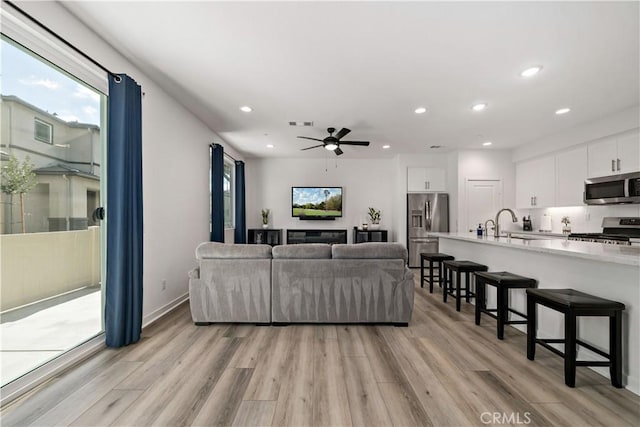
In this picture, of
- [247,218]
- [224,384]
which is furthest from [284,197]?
[224,384]

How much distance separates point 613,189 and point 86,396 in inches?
251

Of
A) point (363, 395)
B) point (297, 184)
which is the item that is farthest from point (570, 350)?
point (297, 184)

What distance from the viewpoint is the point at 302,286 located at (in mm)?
2875

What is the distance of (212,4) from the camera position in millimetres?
1918

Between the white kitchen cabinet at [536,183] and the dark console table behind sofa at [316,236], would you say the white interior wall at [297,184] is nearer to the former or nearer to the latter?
the dark console table behind sofa at [316,236]

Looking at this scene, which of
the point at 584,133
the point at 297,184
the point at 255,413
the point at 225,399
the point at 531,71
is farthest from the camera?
the point at 297,184

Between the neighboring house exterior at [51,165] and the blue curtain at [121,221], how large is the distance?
16cm

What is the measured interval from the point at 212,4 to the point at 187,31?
0.40 m

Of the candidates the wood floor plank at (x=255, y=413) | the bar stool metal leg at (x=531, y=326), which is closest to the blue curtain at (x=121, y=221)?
the wood floor plank at (x=255, y=413)

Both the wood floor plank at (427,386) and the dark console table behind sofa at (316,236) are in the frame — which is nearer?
the wood floor plank at (427,386)

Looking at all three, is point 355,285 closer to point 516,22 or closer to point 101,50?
point 516,22

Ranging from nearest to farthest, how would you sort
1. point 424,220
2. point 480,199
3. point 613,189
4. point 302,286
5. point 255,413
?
Answer: point 255,413 → point 302,286 → point 613,189 → point 480,199 → point 424,220

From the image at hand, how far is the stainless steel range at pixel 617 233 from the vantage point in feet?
12.7

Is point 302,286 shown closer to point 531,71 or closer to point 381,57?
point 381,57
